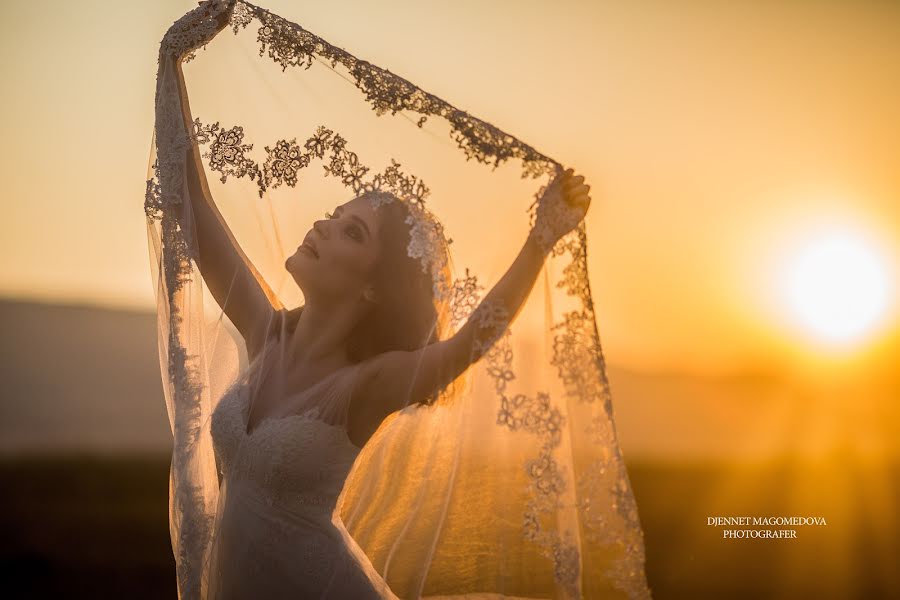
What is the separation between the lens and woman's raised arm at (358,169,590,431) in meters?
1.60

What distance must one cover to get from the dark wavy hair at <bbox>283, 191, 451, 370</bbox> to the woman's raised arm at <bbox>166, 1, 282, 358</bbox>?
0.74ft

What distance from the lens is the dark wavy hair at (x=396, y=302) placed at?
1.70 metres

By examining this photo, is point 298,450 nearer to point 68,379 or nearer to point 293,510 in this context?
point 293,510

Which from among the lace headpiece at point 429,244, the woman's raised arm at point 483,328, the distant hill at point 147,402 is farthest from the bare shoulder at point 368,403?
the distant hill at point 147,402

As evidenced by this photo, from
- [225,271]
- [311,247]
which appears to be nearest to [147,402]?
[225,271]

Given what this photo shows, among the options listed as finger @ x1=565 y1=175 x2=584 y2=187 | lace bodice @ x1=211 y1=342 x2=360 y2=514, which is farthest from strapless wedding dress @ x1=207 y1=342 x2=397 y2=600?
finger @ x1=565 y1=175 x2=584 y2=187

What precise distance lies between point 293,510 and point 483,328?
522mm

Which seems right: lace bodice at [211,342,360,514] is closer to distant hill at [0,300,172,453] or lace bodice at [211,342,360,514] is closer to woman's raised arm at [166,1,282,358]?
woman's raised arm at [166,1,282,358]

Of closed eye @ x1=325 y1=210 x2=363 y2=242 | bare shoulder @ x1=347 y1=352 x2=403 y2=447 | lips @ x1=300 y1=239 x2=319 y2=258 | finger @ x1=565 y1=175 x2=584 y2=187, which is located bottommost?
bare shoulder @ x1=347 y1=352 x2=403 y2=447

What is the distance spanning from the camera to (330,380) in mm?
1696

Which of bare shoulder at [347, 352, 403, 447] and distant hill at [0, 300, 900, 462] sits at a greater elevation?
bare shoulder at [347, 352, 403, 447]

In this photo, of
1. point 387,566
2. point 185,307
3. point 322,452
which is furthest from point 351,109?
point 387,566

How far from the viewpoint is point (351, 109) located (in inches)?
71.1

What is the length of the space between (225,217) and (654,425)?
151 inches
